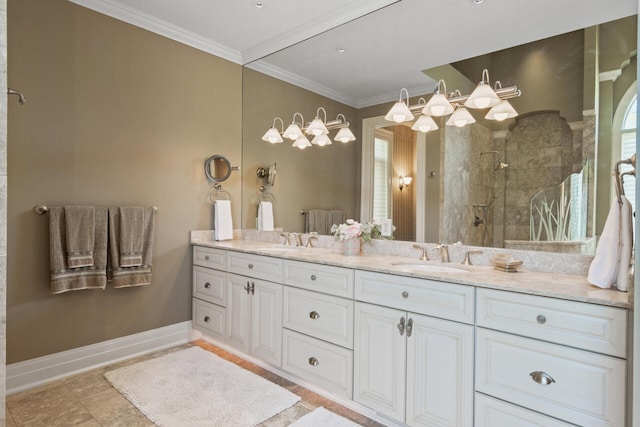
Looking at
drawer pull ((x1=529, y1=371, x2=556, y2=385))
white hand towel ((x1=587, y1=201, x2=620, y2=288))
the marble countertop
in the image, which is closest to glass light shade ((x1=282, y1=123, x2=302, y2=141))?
the marble countertop

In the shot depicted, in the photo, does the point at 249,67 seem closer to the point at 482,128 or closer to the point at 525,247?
the point at 482,128

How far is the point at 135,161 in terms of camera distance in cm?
291

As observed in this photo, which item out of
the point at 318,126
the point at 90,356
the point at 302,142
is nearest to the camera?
the point at 90,356

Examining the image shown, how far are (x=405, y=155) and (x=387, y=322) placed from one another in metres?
1.19

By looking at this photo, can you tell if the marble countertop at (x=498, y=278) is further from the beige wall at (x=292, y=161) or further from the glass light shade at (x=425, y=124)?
the glass light shade at (x=425, y=124)

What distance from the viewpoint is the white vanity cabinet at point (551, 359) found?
1.33 meters

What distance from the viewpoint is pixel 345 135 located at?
290cm

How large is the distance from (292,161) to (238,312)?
136 centimetres

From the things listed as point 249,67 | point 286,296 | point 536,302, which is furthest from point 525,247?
point 249,67

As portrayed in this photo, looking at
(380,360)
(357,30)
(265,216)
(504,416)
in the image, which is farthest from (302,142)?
(504,416)

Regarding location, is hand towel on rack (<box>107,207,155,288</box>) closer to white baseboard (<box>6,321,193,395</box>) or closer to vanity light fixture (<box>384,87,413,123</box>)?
white baseboard (<box>6,321,193,395</box>)

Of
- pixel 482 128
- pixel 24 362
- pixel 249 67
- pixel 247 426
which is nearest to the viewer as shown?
pixel 247 426

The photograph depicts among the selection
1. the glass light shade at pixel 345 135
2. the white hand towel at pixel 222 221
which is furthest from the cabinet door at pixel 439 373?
the white hand towel at pixel 222 221

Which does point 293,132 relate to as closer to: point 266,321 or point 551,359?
point 266,321
